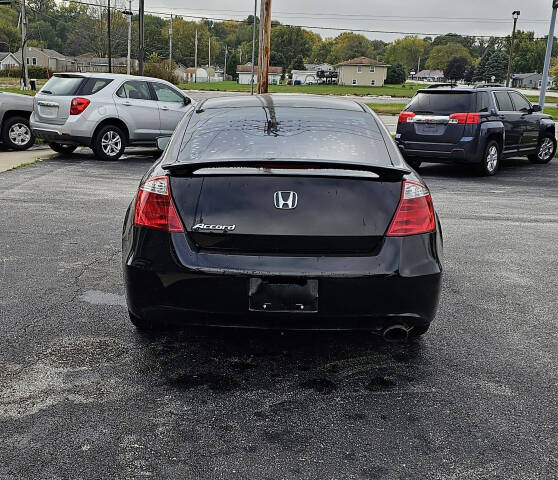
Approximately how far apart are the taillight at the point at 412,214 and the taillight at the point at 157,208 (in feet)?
3.67

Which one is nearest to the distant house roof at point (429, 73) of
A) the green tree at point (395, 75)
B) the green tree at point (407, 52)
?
the green tree at point (407, 52)

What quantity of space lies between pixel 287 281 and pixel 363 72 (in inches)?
4849

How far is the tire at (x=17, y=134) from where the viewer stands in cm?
1466

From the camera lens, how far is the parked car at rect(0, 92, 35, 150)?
1447 centimetres

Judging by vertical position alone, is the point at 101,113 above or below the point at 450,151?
above

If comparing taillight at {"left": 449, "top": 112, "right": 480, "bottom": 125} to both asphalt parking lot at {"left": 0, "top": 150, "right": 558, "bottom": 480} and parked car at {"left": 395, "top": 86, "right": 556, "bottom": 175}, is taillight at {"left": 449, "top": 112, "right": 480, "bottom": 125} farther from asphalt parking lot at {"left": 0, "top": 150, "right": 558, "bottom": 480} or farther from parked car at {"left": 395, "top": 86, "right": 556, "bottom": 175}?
asphalt parking lot at {"left": 0, "top": 150, "right": 558, "bottom": 480}

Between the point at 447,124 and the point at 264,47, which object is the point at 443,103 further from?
the point at 264,47

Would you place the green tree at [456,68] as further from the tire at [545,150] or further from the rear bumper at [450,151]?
the rear bumper at [450,151]

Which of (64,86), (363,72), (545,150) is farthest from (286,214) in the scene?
(363,72)

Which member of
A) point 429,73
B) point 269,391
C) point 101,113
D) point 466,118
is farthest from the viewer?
point 429,73

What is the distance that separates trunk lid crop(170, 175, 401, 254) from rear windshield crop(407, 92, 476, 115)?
1014cm

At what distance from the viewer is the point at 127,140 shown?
47.2 feet

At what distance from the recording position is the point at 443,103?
13.1 metres

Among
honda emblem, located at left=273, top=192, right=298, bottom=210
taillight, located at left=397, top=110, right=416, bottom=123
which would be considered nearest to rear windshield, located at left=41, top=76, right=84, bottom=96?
taillight, located at left=397, top=110, right=416, bottom=123
